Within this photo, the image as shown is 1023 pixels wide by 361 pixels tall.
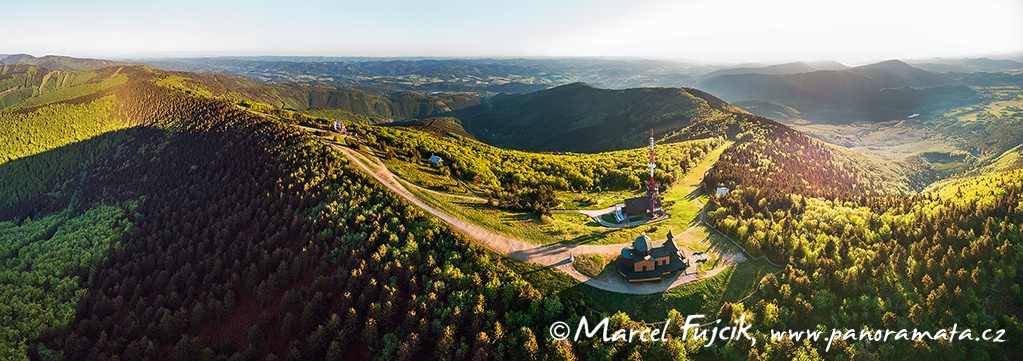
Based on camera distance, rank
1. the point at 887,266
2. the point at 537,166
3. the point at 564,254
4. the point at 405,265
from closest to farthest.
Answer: the point at 887,266 < the point at 405,265 < the point at 564,254 < the point at 537,166

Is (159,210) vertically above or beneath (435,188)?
beneath

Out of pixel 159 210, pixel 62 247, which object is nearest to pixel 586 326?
pixel 159 210

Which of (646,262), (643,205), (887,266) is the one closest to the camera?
(646,262)

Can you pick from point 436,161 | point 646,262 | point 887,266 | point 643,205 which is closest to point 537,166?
point 436,161


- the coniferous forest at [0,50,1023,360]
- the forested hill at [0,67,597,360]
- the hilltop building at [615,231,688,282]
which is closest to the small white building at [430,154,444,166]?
the coniferous forest at [0,50,1023,360]

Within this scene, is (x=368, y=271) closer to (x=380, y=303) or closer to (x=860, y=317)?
(x=380, y=303)

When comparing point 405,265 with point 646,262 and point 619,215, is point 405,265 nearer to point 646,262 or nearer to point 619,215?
point 646,262
